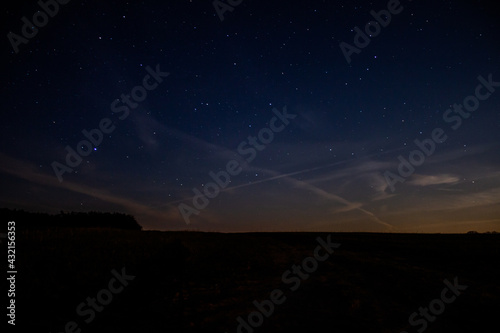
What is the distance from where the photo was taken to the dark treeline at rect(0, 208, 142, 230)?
3547 cm

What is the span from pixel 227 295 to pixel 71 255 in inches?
226

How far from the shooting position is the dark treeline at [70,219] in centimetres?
3547

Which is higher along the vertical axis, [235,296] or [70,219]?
[70,219]

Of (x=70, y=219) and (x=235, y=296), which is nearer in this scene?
(x=235, y=296)

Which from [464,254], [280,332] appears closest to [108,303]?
[280,332]

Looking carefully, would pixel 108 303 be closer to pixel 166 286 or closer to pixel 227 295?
pixel 166 286

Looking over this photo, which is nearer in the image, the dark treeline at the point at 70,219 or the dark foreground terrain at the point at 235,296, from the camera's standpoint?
the dark foreground terrain at the point at 235,296

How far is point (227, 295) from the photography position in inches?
305

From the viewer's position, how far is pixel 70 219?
140ft

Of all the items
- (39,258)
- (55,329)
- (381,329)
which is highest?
(39,258)

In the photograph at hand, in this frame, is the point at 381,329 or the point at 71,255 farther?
the point at 71,255

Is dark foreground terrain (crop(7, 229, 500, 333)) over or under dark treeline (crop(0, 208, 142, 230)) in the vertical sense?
under

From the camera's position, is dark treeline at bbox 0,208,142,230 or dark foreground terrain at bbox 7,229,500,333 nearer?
dark foreground terrain at bbox 7,229,500,333

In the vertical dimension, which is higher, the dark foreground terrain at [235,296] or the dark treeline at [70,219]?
the dark treeline at [70,219]
